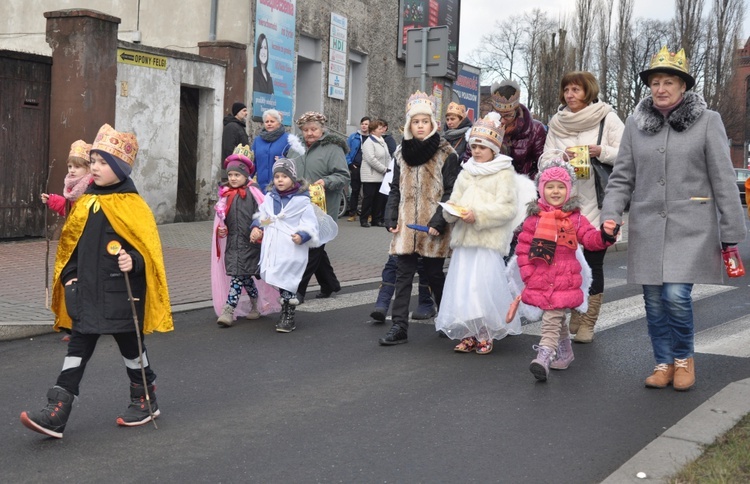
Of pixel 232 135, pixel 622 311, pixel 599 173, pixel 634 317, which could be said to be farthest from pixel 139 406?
pixel 232 135

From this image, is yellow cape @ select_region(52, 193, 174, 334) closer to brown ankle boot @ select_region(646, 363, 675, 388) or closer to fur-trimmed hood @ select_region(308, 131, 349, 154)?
brown ankle boot @ select_region(646, 363, 675, 388)

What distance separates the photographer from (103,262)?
5199 millimetres

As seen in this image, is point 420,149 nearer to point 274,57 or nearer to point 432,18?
point 274,57

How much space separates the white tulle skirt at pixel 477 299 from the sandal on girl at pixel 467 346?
6 cm

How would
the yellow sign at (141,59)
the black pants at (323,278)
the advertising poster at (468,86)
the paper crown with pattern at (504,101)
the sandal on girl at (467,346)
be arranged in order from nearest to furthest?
the sandal on girl at (467,346), the paper crown with pattern at (504,101), the black pants at (323,278), the yellow sign at (141,59), the advertising poster at (468,86)

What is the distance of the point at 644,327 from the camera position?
859 cm

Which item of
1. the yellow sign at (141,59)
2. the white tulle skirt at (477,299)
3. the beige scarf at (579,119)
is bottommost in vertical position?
the white tulle skirt at (477,299)

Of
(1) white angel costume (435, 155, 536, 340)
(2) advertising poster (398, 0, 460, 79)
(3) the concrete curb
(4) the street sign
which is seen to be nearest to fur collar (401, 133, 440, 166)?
(1) white angel costume (435, 155, 536, 340)

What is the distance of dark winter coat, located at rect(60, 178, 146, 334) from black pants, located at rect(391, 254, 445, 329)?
2.94 m

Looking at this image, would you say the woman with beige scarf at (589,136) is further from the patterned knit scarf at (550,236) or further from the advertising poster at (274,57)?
the advertising poster at (274,57)

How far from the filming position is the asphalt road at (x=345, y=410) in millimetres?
4707

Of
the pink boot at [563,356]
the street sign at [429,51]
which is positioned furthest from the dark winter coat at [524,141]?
the street sign at [429,51]

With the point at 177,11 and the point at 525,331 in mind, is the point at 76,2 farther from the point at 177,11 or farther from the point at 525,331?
the point at 525,331

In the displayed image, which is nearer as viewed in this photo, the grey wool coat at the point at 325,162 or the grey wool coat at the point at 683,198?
the grey wool coat at the point at 683,198
